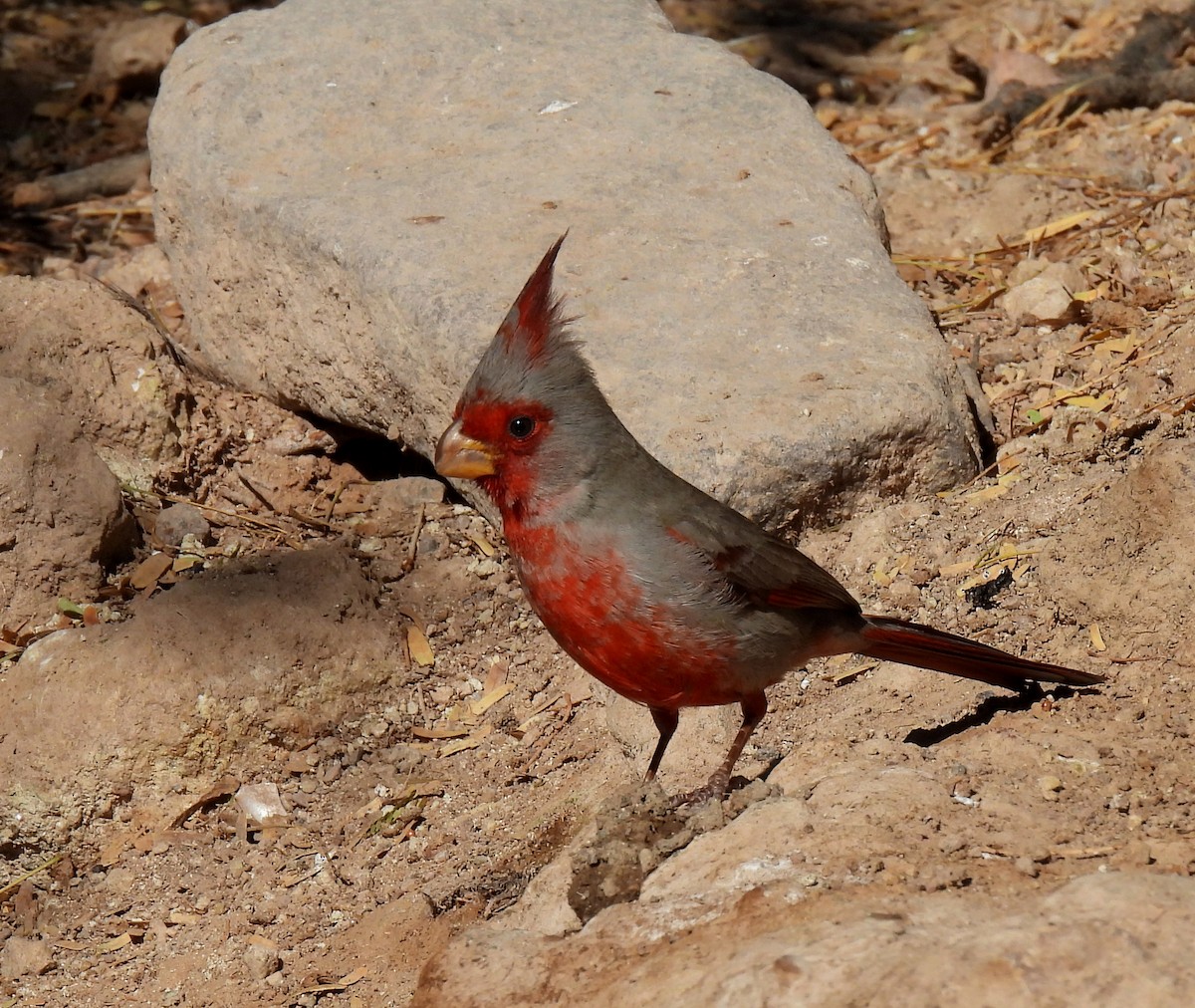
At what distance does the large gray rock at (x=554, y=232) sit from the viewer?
4621mm

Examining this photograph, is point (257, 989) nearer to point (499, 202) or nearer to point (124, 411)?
point (124, 411)

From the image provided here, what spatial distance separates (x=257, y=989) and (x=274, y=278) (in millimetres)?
2664

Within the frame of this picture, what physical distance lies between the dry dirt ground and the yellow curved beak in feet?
3.07

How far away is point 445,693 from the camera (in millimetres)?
4910

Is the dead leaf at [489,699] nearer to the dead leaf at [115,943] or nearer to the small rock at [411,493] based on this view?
the small rock at [411,493]

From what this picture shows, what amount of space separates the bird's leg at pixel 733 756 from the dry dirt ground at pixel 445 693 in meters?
0.15

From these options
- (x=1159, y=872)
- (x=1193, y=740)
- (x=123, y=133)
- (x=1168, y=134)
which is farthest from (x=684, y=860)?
(x=123, y=133)

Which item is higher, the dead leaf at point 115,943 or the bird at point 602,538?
the bird at point 602,538

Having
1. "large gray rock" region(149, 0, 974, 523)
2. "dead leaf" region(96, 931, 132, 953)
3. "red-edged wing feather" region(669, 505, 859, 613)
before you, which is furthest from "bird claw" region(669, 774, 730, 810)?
"dead leaf" region(96, 931, 132, 953)

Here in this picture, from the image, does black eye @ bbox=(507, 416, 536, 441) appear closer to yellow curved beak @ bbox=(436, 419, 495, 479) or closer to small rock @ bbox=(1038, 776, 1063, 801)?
yellow curved beak @ bbox=(436, 419, 495, 479)

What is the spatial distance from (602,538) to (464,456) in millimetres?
408

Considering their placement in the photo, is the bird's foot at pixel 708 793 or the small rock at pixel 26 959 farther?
the small rock at pixel 26 959

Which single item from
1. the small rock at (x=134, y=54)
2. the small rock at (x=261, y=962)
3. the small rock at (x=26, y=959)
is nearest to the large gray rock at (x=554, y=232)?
the small rock at (x=261, y=962)

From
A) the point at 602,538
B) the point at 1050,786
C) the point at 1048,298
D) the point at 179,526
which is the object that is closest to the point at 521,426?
the point at 602,538
